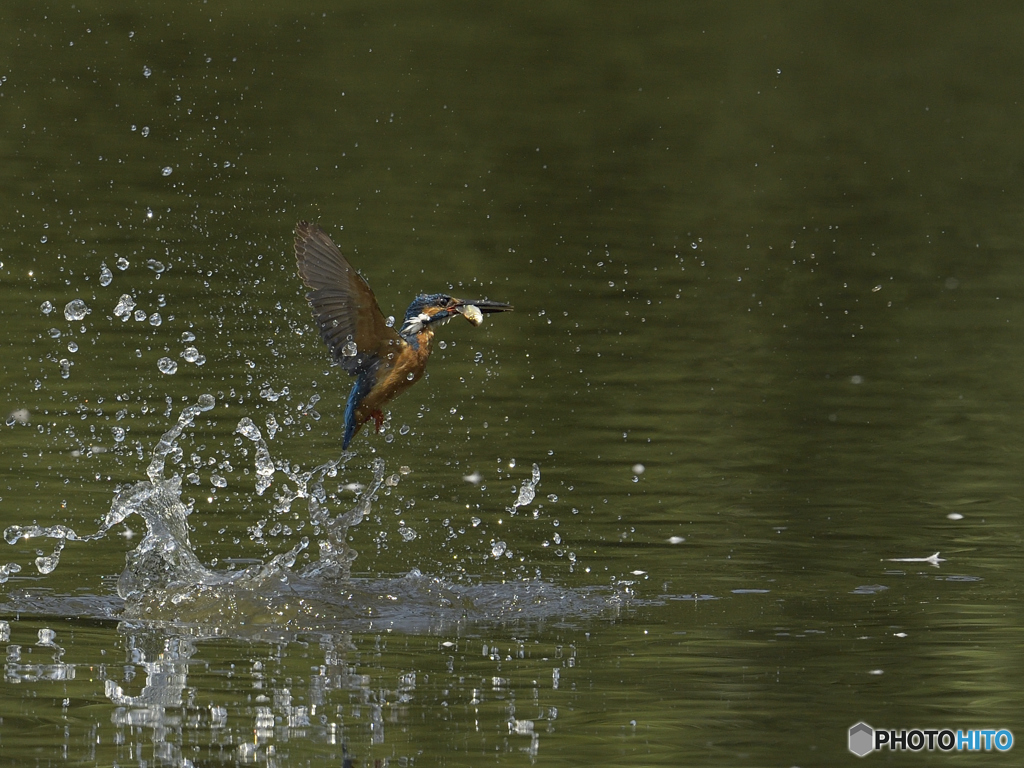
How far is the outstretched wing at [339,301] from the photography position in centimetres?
758

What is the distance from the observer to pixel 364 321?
25.2 feet

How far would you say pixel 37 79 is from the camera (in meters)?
23.1

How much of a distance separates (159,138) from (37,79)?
3097 millimetres

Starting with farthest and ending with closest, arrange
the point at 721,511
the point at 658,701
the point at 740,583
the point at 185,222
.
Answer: the point at 185,222 < the point at 721,511 < the point at 740,583 < the point at 658,701

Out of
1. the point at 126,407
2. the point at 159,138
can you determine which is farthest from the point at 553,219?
the point at 126,407

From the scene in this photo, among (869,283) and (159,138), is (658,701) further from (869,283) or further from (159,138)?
(159,138)

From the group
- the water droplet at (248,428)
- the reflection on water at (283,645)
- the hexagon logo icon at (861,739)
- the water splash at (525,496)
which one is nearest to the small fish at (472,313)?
the reflection on water at (283,645)

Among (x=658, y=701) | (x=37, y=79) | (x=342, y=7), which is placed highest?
(x=342, y=7)

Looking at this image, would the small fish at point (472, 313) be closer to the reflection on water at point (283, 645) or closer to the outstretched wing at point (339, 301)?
the outstretched wing at point (339, 301)

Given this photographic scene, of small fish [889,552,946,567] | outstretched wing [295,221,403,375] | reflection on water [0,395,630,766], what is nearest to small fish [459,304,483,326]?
outstretched wing [295,221,403,375]

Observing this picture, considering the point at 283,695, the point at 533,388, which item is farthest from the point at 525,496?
the point at 283,695

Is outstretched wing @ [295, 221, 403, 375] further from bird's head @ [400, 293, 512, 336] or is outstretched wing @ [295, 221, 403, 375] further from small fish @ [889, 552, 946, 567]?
small fish @ [889, 552, 946, 567]

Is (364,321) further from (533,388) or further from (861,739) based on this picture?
(533,388)

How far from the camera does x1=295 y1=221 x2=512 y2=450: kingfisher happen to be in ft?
24.9
